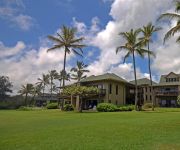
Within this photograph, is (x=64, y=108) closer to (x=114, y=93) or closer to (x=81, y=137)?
(x=114, y=93)

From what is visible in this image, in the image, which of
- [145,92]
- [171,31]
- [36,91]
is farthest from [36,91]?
[171,31]

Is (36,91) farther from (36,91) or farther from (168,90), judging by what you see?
(168,90)

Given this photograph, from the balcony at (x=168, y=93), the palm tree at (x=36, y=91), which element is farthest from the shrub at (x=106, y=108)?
the palm tree at (x=36, y=91)

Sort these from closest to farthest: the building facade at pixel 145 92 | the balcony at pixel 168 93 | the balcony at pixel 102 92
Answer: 1. the balcony at pixel 102 92
2. the balcony at pixel 168 93
3. the building facade at pixel 145 92

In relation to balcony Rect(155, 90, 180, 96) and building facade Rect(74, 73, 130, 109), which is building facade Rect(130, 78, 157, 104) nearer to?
balcony Rect(155, 90, 180, 96)

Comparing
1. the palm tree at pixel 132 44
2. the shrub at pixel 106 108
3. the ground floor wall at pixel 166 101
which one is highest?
the palm tree at pixel 132 44

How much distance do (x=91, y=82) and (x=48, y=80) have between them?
53386 millimetres

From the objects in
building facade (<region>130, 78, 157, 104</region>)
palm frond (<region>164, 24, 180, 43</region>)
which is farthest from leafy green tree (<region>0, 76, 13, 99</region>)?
palm frond (<region>164, 24, 180, 43</region>)

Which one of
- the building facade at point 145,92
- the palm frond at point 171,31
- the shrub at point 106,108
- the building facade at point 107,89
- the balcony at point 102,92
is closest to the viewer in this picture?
the palm frond at point 171,31

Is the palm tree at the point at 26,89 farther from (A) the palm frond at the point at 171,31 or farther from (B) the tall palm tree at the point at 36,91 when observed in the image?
(A) the palm frond at the point at 171,31

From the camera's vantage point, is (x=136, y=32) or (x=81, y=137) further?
(x=136, y=32)

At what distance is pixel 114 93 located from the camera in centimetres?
5966

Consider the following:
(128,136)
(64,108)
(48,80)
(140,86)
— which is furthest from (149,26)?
(48,80)

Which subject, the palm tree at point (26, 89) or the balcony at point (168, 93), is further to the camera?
the palm tree at point (26, 89)
